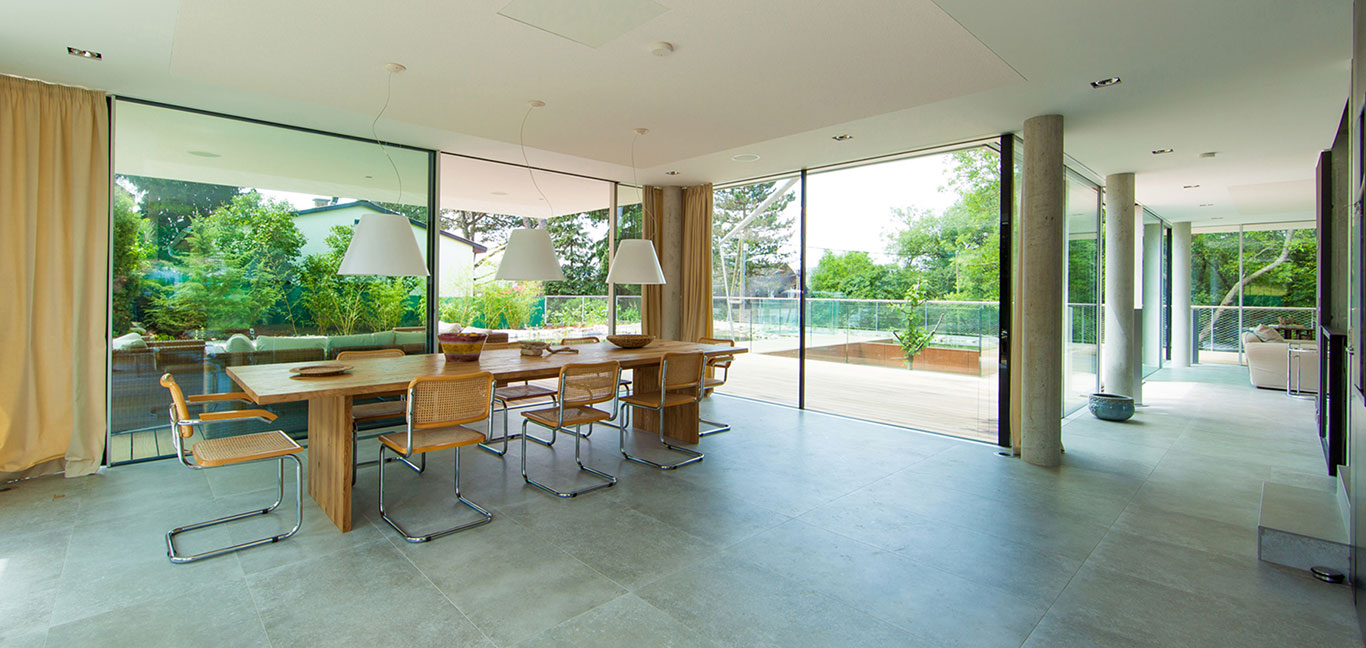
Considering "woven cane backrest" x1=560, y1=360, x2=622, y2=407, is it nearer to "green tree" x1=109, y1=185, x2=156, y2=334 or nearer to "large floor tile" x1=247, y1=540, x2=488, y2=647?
"large floor tile" x1=247, y1=540, x2=488, y2=647

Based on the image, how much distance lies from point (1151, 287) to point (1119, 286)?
349cm

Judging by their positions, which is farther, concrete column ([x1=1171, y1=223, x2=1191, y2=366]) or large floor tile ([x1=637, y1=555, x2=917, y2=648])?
concrete column ([x1=1171, y1=223, x2=1191, y2=366])

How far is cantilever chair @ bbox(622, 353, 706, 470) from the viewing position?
408 centimetres

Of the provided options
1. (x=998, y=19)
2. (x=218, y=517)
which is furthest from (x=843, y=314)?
(x=218, y=517)

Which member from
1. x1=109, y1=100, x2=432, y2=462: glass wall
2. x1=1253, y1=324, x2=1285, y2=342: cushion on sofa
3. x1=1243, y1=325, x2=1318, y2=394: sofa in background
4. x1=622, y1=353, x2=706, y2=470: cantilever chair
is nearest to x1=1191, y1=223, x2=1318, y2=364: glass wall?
x1=1253, y1=324, x2=1285, y2=342: cushion on sofa

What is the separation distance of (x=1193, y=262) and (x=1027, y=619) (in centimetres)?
1150

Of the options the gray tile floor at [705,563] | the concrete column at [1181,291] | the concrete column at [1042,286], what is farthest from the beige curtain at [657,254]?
the concrete column at [1181,291]

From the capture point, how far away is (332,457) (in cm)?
304

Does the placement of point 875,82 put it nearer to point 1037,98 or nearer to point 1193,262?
point 1037,98

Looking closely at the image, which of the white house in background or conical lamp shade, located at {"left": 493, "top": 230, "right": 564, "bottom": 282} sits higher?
the white house in background

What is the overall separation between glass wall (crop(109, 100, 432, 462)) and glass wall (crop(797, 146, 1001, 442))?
3981 millimetres

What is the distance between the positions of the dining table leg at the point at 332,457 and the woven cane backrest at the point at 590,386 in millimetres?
1090

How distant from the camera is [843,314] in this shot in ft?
24.9

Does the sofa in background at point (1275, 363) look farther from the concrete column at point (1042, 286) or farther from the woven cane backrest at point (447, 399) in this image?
the woven cane backrest at point (447, 399)
